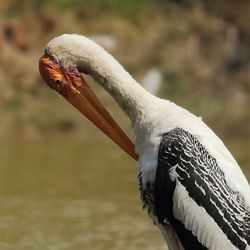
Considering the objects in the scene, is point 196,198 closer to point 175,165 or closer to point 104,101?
point 175,165

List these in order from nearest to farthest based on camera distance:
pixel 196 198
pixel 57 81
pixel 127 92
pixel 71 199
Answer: pixel 196 198, pixel 127 92, pixel 57 81, pixel 71 199

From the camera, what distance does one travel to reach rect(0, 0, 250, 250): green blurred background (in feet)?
33.5

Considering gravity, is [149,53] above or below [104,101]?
above

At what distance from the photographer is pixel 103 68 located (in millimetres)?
6430

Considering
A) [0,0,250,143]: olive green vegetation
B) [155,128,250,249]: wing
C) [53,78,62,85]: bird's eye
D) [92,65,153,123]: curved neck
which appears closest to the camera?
[155,128,250,249]: wing

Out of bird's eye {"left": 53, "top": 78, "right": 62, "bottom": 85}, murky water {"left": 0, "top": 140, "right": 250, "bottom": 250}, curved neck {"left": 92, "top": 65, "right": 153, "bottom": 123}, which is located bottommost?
curved neck {"left": 92, "top": 65, "right": 153, "bottom": 123}

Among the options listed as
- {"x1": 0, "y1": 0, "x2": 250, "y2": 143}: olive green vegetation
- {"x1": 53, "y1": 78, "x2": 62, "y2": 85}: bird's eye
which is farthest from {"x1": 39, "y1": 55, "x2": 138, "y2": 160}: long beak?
{"x1": 0, "y1": 0, "x2": 250, "y2": 143}: olive green vegetation

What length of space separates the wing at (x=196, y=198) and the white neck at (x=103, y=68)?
33 cm

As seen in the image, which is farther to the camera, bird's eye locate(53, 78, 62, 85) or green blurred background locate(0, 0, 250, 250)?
green blurred background locate(0, 0, 250, 250)

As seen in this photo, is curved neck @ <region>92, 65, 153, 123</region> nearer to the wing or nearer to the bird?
the bird

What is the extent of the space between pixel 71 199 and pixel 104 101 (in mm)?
Result: 3767

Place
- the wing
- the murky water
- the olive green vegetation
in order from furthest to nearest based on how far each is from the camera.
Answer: the olive green vegetation
the murky water
the wing

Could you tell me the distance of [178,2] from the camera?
20047mm

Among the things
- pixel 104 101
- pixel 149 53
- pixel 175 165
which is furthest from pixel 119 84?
pixel 149 53
